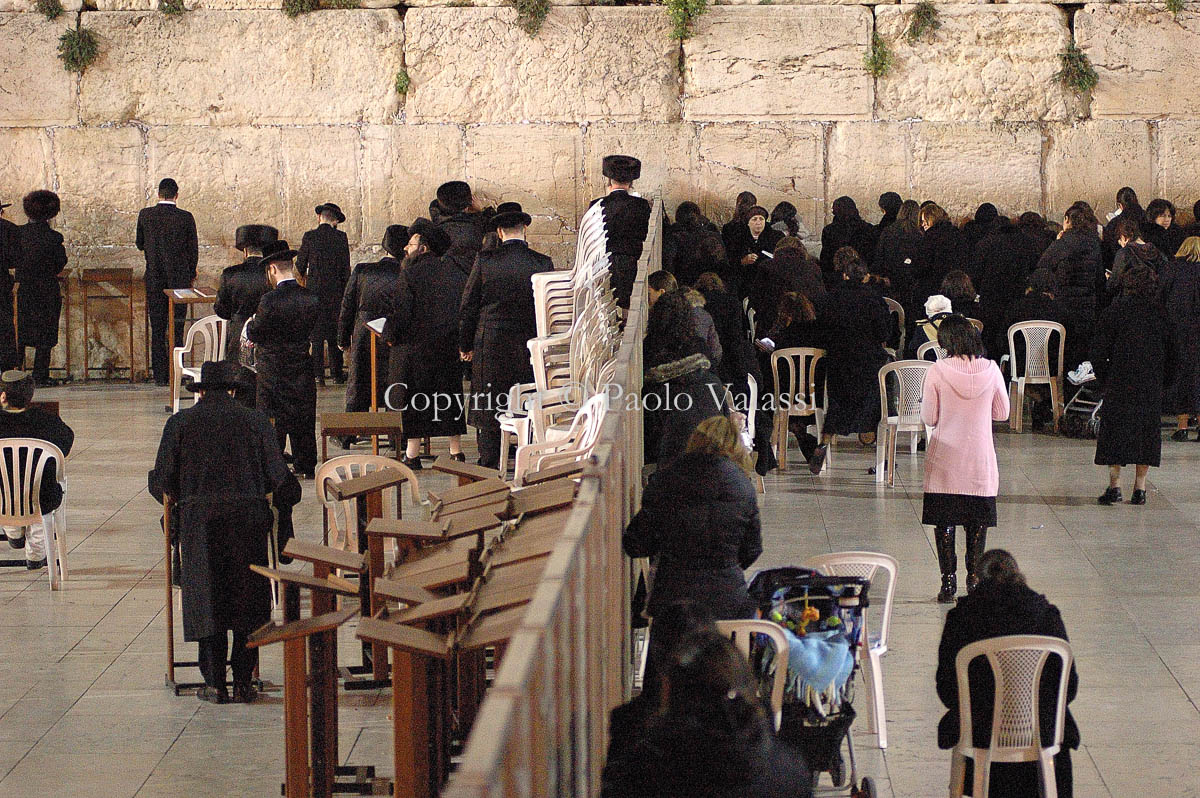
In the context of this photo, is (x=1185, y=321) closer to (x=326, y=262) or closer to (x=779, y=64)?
(x=779, y=64)

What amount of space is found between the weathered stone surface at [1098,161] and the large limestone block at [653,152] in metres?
3.51

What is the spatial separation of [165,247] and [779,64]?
603cm

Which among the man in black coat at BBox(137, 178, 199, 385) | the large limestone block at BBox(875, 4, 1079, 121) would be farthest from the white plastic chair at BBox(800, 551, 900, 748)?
the large limestone block at BBox(875, 4, 1079, 121)

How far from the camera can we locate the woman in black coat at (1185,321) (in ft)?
36.8

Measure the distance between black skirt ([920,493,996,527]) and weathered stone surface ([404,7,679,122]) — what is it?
8.44 metres

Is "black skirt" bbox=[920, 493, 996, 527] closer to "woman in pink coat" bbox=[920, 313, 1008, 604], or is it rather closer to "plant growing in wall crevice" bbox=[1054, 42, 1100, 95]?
"woman in pink coat" bbox=[920, 313, 1008, 604]

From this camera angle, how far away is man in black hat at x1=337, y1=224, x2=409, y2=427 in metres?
10.6

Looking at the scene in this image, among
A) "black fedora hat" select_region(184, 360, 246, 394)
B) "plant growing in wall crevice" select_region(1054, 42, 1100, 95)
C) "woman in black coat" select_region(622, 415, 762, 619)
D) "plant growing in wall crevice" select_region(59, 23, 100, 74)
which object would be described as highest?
"plant growing in wall crevice" select_region(59, 23, 100, 74)

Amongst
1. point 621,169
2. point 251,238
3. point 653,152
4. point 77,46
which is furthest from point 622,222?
point 77,46

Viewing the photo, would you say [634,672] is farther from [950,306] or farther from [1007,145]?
[1007,145]

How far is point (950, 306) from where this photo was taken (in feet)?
35.2

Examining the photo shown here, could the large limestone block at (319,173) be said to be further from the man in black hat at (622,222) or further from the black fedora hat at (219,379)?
the black fedora hat at (219,379)

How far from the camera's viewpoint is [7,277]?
14086 millimetres

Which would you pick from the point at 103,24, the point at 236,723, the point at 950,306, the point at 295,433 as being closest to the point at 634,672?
the point at 236,723
